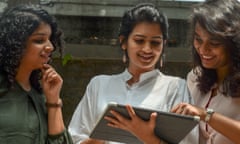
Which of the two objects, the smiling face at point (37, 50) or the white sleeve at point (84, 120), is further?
the white sleeve at point (84, 120)

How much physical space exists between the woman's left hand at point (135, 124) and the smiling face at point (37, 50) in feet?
1.35

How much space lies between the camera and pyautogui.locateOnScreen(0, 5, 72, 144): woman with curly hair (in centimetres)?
224

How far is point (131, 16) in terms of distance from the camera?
103 inches

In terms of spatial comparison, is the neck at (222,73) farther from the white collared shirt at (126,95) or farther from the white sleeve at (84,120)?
the white sleeve at (84,120)

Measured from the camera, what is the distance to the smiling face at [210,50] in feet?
8.05

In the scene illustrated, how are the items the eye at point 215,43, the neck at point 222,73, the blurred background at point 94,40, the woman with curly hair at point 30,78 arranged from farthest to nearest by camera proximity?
the blurred background at point 94,40 < the neck at point 222,73 < the eye at point 215,43 < the woman with curly hair at point 30,78

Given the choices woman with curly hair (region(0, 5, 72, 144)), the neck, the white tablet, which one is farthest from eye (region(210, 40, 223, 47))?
woman with curly hair (region(0, 5, 72, 144))

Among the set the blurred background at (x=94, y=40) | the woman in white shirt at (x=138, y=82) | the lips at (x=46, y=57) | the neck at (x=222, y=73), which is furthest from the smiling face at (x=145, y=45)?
the blurred background at (x=94, y=40)

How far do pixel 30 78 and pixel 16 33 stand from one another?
23 centimetres

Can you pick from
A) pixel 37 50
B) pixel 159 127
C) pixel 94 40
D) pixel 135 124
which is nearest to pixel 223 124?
pixel 159 127

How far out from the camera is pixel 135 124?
222cm

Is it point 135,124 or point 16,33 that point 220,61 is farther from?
point 16,33

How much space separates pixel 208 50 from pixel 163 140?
0.48 metres

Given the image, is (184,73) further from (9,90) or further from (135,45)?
(9,90)
